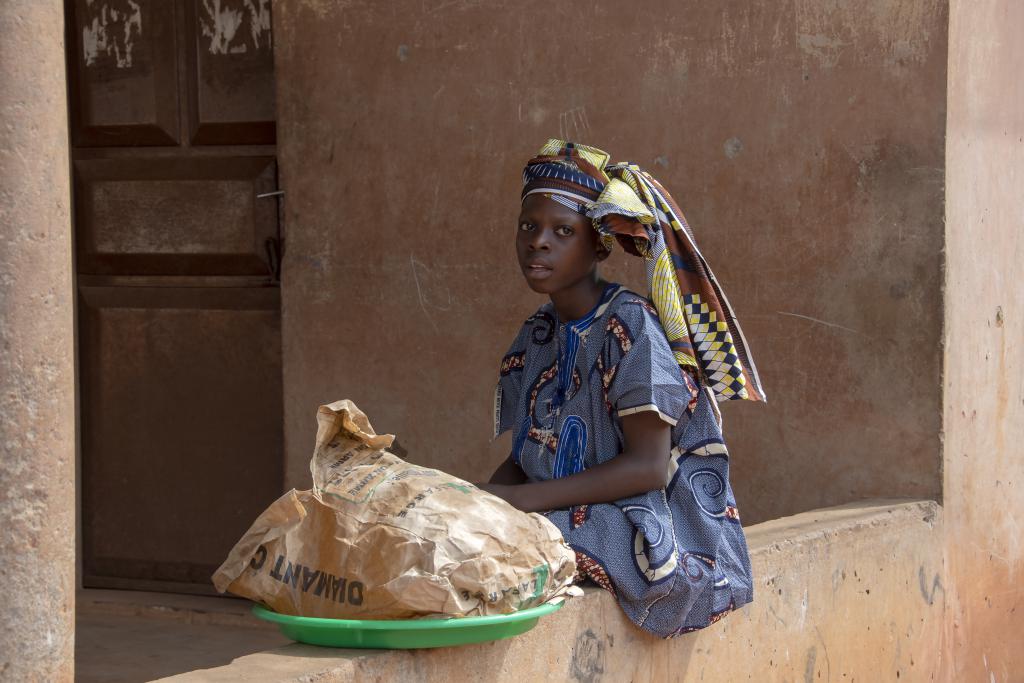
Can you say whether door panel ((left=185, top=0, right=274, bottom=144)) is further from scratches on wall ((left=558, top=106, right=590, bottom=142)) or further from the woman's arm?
the woman's arm

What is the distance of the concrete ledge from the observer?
2.49 meters

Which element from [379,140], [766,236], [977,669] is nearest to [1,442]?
[766,236]

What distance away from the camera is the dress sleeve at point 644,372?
299 cm

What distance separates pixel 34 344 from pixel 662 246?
1.53 m

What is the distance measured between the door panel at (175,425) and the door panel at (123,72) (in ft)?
1.93

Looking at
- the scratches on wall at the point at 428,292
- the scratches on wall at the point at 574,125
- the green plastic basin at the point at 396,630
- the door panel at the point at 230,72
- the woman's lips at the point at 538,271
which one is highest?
the door panel at the point at 230,72

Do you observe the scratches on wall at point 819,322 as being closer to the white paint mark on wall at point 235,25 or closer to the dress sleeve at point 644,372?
the dress sleeve at point 644,372

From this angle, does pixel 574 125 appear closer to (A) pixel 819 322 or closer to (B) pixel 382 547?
(A) pixel 819 322

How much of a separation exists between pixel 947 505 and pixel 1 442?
2.99 m

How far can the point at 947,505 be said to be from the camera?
4.24m

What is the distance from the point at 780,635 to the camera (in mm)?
3609

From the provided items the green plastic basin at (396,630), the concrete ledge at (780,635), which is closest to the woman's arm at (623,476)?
the concrete ledge at (780,635)

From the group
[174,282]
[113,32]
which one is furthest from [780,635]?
[113,32]

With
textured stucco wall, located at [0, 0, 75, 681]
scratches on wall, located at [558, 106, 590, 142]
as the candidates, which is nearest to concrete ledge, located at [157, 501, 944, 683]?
textured stucco wall, located at [0, 0, 75, 681]
